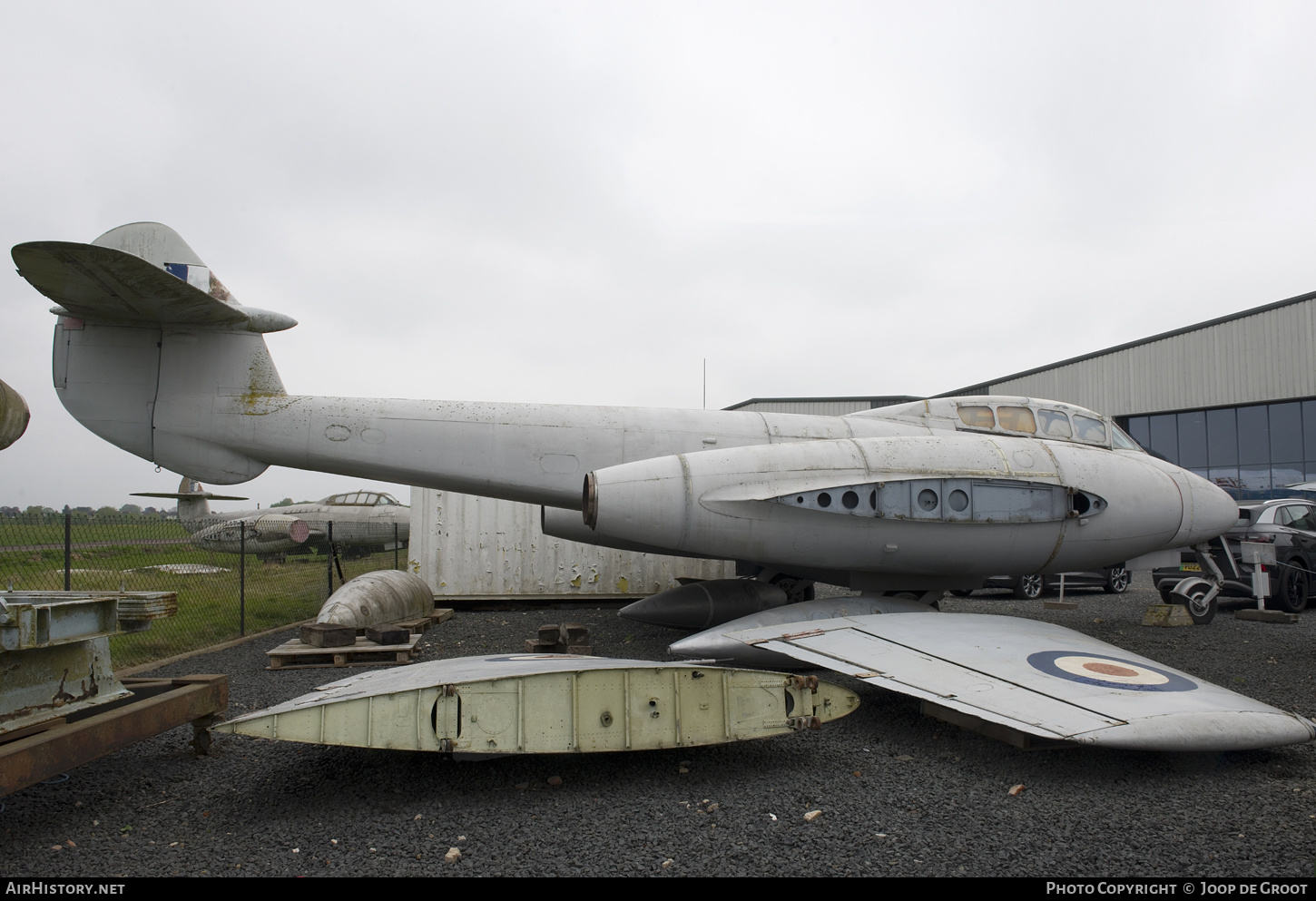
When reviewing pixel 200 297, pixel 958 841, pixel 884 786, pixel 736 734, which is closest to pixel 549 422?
pixel 200 297

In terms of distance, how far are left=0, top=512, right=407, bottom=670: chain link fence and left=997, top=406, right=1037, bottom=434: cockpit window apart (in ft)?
32.6

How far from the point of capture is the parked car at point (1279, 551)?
12.1m

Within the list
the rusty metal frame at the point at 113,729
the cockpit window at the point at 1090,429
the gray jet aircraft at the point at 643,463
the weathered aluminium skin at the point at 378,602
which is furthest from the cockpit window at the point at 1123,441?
the rusty metal frame at the point at 113,729

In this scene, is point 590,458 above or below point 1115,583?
above

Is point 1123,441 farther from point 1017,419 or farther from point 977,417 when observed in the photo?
point 977,417

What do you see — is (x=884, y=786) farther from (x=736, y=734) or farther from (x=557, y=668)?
(x=557, y=668)

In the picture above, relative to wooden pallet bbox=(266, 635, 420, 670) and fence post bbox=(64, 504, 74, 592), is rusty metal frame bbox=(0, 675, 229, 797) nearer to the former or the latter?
wooden pallet bbox=(266, 635, 420, 670)

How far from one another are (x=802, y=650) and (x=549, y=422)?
4162 millimetres

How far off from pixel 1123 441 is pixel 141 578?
56.4 feet

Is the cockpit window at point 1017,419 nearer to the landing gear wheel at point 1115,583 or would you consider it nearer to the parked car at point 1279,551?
the parked car at point 1279,551

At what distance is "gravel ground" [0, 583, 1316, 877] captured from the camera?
356 centimetres

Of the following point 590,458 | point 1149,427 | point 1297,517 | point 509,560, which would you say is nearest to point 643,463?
point 590,458

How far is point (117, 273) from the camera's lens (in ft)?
21.4

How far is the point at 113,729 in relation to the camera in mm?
4156
